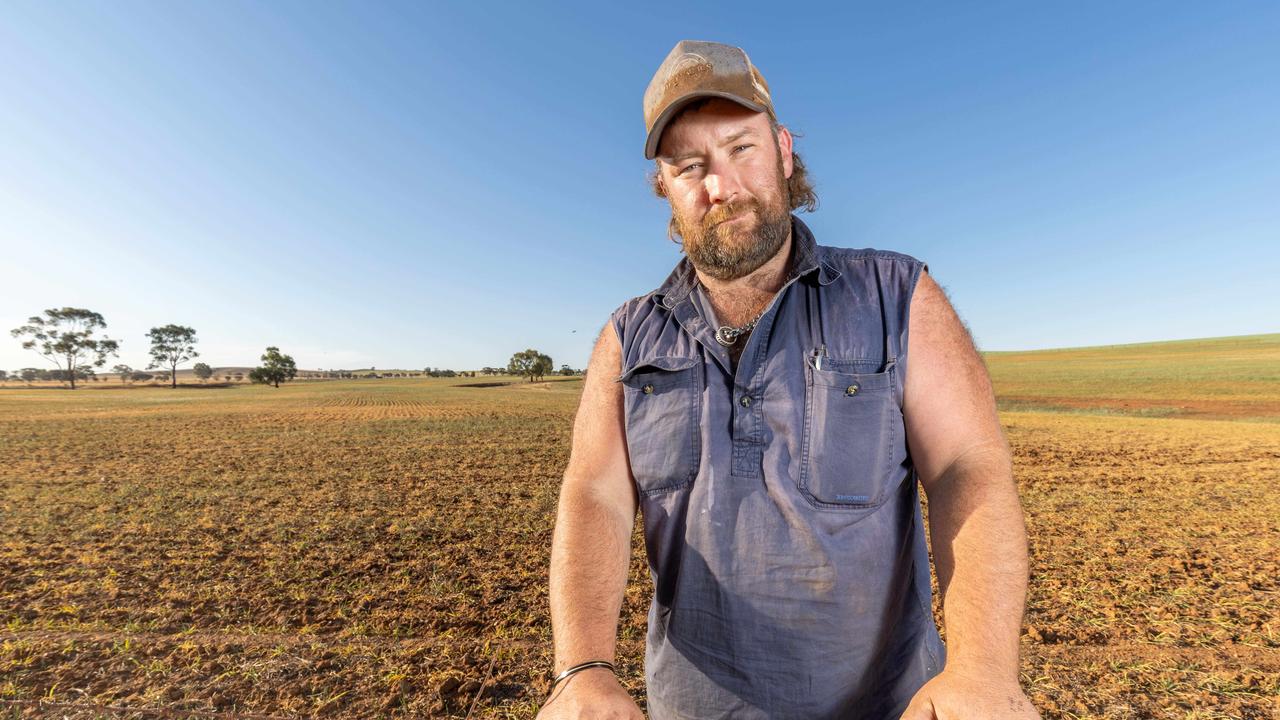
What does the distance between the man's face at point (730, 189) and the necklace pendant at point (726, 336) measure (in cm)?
14

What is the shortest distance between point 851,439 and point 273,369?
118 meters

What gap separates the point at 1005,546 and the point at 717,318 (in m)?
0.77

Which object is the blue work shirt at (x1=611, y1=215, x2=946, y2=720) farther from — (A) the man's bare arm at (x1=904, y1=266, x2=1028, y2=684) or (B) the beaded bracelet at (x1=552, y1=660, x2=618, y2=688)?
(B) the beaded bracelet at (x1=552, y1=660, x2=618, y2=688)

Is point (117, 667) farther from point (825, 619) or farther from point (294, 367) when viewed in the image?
point (294, 367)

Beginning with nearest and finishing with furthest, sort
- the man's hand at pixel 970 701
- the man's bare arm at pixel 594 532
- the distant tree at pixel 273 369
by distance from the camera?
1. the man's hand at pixel 970 701
2. the man's bare arm at pixel 594 532
3. the distant tree at pixel 273 369

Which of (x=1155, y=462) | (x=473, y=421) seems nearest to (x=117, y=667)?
(x=1155, y=462)

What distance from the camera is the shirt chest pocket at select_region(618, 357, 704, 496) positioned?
124 centimetres

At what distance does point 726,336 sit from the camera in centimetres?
130

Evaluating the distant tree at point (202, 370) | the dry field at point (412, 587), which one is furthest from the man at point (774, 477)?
the distant tree at point (202, 370)

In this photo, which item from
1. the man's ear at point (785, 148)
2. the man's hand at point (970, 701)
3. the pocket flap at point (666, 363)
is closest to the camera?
the man's hand at point (970, 701)

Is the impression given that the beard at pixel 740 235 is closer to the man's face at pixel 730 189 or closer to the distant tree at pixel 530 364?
the man's face at pixel 730 189

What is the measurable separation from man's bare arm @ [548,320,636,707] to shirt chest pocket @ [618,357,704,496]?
6 centimetres

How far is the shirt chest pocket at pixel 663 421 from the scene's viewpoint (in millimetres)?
1244

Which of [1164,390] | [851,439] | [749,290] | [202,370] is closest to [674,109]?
[749,290]
